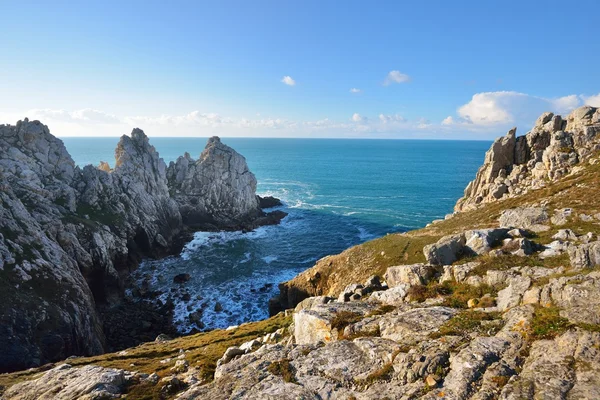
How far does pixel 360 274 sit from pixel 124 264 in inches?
1886

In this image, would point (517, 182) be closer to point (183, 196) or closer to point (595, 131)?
point (595, 131)

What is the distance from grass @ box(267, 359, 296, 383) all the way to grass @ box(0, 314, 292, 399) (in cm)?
390

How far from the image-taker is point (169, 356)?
24.5m

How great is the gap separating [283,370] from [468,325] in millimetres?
8932

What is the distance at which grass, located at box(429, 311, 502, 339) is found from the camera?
1448cm

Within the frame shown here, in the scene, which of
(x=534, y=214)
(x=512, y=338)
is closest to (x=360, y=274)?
(x=534, y=214)

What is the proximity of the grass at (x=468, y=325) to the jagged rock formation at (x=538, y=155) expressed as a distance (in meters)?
40.0

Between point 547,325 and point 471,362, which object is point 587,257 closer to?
point 547,325

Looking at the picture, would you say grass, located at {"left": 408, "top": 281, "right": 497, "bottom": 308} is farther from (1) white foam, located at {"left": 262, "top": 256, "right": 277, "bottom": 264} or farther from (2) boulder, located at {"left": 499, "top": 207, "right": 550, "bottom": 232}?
(1) white foam, located at {"left": 262, "top": 256, "right": 277, "bottom": 264}

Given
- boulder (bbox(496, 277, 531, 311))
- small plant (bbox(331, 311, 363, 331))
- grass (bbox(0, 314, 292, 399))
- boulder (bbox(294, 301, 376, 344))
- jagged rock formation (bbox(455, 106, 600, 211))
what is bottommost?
grass (bbox(0, 314, 292, 399))

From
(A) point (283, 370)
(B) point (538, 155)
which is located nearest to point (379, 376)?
(A) point (283, 370)

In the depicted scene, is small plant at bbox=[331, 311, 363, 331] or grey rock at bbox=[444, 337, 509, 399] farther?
small plant at bbox=[331, 311, 363, 331]

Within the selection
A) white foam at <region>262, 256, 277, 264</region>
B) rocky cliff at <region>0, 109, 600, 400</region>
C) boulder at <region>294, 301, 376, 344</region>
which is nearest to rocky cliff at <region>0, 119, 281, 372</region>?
rocky cliff at <region>0, 109, 600, 400</region>

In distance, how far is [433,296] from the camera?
2077 cm
